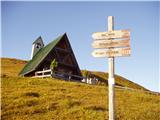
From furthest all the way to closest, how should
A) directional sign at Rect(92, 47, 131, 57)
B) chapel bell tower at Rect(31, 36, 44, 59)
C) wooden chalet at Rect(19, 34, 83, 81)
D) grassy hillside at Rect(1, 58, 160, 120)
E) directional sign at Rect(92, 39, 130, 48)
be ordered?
chapel bell tower at Rect(31, 36, 44, 59), wooden chalet at Rect(19, 34, 83, 81), grassy hillside at Rect(1, 58, 160, 120), directional sign at Rect(92, 39, 130, 48), directional sign at Rect(92, 47, 131, 57)

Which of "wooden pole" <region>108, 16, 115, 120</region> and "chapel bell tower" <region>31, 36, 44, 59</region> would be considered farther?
"chapel bell tower" <region>31, 36, 44, 59</region>

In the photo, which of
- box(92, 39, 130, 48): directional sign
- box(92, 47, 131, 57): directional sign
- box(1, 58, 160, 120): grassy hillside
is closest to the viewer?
box(92, 47, 131, 57): directional sign

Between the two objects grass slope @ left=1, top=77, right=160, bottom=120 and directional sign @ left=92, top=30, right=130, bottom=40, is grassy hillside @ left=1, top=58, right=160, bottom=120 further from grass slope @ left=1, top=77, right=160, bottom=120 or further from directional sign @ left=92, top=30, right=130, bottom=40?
directional sign @ left=92, top=30, right=130, bottom=40

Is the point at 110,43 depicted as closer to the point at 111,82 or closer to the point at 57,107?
the point at 111,82

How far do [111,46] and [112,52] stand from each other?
206 millimetres

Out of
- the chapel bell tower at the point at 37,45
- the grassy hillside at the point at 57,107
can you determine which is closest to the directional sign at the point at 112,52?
the grassy hillside at the point at 57,107

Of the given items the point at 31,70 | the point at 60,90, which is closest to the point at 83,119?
the point at 60,90

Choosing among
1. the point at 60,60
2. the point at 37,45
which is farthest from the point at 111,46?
the point at 37,45

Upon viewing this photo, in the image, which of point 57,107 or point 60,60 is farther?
point 60,60

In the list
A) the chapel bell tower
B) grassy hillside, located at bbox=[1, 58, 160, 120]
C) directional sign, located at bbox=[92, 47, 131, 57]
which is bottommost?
grassy hillside, located at bbox=[1, 58, 160, 120]

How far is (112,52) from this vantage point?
1084cm

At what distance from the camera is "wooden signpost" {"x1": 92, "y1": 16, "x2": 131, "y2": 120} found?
10719mm

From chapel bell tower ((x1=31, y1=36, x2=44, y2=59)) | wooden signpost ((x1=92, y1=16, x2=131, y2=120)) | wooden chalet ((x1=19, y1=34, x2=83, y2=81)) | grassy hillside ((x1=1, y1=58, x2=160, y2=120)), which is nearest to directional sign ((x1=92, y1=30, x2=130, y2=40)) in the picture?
wooden signpost ((x1=92, y1=16, x2=131, y2=120))

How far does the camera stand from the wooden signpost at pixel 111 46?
1072 centimetres
